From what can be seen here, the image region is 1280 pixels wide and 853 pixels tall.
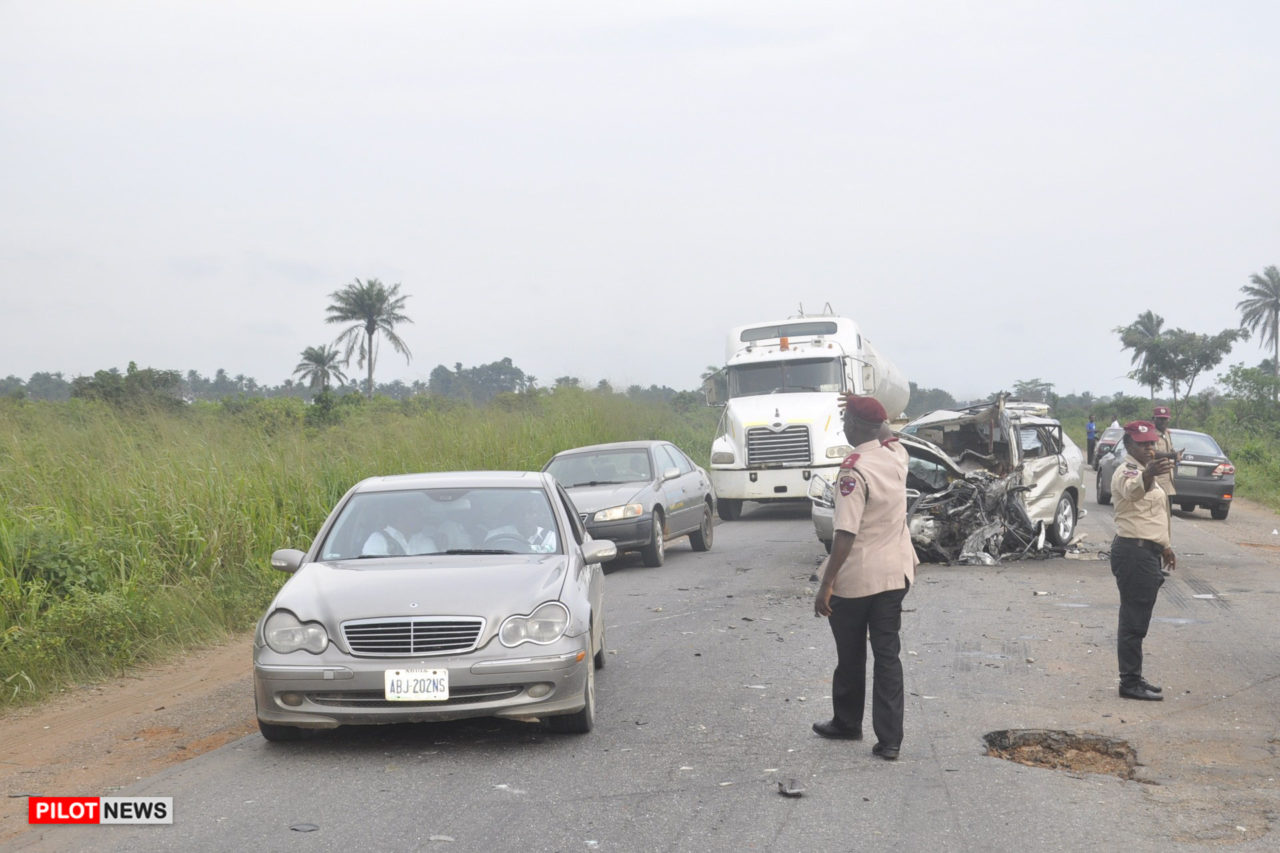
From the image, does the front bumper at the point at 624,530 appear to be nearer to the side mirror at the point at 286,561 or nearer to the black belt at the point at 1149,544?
the side mirror at the point at 286,561

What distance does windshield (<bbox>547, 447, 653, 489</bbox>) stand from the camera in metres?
15.6

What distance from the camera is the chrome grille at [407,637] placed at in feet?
19.9

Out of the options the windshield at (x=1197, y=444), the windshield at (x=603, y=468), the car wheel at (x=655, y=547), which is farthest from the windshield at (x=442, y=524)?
the windshield at (x=1197, y=444)

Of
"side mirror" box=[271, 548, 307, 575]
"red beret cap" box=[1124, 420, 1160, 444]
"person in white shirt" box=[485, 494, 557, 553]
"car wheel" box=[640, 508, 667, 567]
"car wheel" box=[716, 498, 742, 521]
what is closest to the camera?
"side mirror" box=[271, 548, 307, 575]

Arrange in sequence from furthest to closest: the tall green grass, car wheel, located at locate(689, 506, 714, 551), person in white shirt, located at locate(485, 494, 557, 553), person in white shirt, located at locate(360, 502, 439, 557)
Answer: car wheel, located at locate(689, 506, 714, 551) < the tall green grass < person in white shirt, located at locate(485, 494, 557, 553) < person in white shirt, located at locate(360, 502, 439, 557)

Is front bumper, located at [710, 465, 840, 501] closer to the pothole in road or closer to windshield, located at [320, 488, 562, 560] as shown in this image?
windshield, located at [320, 488, 562, 560]

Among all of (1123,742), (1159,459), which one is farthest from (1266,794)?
(1159,459)

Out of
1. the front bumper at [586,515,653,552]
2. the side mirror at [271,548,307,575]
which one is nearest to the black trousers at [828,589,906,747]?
the side mirror at [271,548,307,575]

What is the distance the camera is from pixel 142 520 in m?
11.6

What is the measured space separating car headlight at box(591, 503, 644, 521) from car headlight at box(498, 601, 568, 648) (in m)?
8.00

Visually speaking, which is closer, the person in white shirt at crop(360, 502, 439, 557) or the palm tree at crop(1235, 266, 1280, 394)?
the person in white shirt at crop(360, 502, 439, 557)

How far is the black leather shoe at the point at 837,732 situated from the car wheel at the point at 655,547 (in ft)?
27.1

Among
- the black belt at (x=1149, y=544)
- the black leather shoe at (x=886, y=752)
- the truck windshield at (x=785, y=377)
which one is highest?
the truck windshield at (x=785, y=377)

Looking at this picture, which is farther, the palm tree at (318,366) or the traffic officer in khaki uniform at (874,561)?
the palm tree at (318,366)
